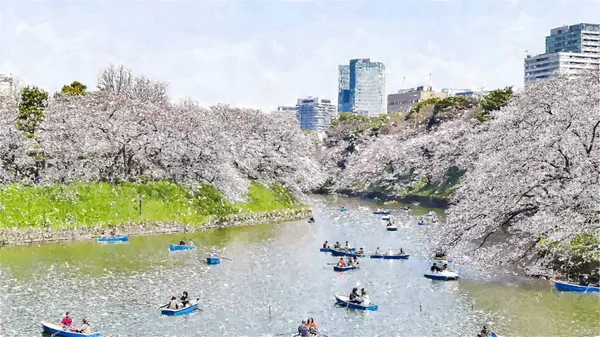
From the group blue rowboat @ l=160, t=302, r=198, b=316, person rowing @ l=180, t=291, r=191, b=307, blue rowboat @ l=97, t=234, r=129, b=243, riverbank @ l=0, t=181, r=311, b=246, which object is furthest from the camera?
blue rowboat @ l=97, t=234, r=129, b=243

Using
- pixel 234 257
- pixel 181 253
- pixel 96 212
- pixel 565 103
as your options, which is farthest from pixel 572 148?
pixel 96 212

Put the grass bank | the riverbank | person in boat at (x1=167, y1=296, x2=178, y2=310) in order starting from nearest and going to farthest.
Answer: person in boat at (x1=167, y1=296, x2=178, y2=310), the riverbank, the grass bank

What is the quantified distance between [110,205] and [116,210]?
2.45 ft

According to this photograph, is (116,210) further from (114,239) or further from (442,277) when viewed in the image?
(442,277)

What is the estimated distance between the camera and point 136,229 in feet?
204

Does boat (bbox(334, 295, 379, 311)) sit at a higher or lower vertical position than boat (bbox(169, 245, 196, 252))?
lower

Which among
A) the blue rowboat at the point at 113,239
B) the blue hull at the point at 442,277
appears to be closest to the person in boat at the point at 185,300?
the blue hull at the point at 442,277

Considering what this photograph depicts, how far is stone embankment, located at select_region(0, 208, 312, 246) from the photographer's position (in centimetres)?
5412

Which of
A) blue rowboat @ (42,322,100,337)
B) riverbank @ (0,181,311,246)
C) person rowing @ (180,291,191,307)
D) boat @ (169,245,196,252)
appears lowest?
blue rowboat @ (42,322,100,337)

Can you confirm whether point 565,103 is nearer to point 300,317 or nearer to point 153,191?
point 300,317

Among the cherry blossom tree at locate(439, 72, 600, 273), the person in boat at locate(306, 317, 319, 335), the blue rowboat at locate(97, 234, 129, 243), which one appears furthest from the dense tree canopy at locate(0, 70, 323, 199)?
the cherry blossom tree at locate(439, 72, 600, 273)

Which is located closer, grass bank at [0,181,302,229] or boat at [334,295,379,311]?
boat at [334,295,379,311]

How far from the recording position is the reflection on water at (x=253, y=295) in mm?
33062

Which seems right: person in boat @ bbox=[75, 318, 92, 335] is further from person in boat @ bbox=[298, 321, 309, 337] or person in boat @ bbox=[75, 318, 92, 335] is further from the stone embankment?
the stone embankment
